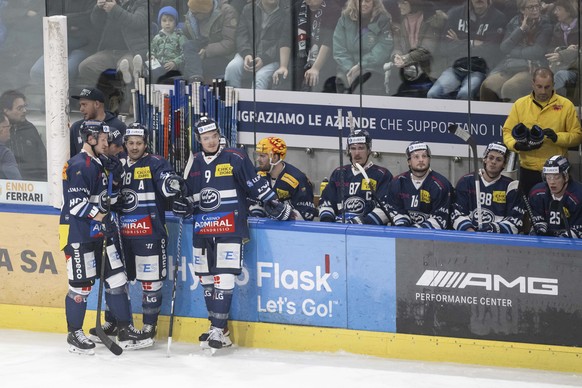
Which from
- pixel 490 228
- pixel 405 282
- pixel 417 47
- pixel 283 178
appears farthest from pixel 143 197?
pixel 417 47

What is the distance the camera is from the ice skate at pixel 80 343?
812 centimetres

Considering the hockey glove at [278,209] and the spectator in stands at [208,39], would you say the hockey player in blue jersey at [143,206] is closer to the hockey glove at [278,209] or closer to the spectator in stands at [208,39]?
the hockey glove at [278,209]

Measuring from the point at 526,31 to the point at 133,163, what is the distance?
2.76 metres

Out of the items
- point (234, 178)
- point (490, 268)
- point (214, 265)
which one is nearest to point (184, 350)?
point (214, 265)

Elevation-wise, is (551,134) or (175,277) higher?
(551,134)

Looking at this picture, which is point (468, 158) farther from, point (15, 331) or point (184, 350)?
point (15, 331)

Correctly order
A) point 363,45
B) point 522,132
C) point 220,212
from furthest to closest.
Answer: point 363,45
point 522,132
point 220,212

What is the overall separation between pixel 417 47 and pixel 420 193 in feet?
4.47

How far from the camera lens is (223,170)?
8086 mm

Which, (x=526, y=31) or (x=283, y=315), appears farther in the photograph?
(x=526, y=31)

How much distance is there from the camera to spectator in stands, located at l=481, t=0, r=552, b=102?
8.95 metres

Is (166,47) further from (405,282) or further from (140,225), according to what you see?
(405,282)

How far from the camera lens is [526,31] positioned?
29.5 ft

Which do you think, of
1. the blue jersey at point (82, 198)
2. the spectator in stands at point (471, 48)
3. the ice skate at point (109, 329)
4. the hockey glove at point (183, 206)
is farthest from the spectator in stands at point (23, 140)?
the spectator in stands at point (471, 48)
